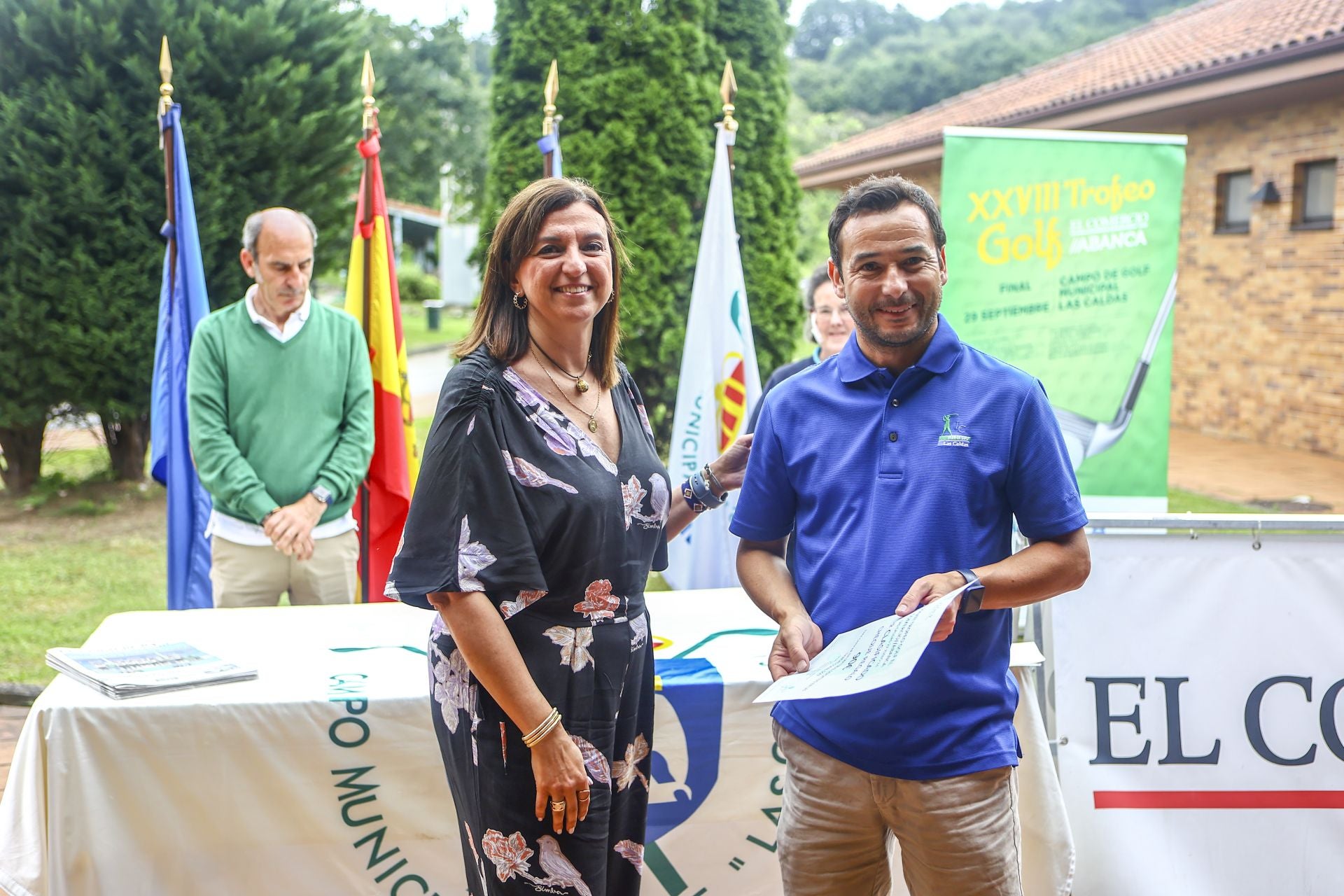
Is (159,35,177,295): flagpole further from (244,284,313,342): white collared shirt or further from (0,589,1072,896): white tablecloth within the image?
(0,589,1072,896): white tablecloth

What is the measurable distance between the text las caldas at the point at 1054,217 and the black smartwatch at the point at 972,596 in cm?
387

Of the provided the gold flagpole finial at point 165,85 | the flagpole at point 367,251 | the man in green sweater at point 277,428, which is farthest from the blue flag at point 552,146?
the gold flagpole finial at point 165,85

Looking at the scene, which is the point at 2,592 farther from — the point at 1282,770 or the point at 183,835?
the point at 1282,770

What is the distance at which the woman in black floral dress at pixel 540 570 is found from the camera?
193cm

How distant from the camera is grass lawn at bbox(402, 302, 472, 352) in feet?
83.6

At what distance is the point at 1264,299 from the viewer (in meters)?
12.3

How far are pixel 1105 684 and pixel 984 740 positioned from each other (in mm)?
1328

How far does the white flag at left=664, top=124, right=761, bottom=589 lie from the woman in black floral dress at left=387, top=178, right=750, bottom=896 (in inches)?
133

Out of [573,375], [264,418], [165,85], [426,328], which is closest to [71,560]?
[165,85]

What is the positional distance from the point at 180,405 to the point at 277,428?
1436 millimetres

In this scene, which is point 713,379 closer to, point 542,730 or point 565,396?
point 565,396

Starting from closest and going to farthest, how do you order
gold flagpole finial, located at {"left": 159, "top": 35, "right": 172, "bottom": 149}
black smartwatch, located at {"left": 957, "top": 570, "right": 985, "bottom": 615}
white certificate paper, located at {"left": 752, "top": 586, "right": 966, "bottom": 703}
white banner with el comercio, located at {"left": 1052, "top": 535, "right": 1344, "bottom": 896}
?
white certificate paper, located at {"left": 752, "top": 586, "right": 966, "bottom": 703}, black smartwatch, located at {"left": 957, "top": 570, "right": 985, "bottom": 615}, white banner with el comercio, located at {"left": 1052, "top": 535, "right": 1344, "bottom": 896}, gold flagpole finial, located at {"left": 159, "top": 35, "right": 172, "bottom": 149}

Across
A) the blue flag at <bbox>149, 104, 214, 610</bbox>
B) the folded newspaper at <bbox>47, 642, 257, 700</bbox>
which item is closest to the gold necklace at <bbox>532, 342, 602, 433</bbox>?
the folded newspaper at <bbox>47, 642, 257, 700</bbox>

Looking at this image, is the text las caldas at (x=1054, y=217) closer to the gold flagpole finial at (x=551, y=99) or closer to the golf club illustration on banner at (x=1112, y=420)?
the golf club illustration on banner at (x=1112, y=420)
